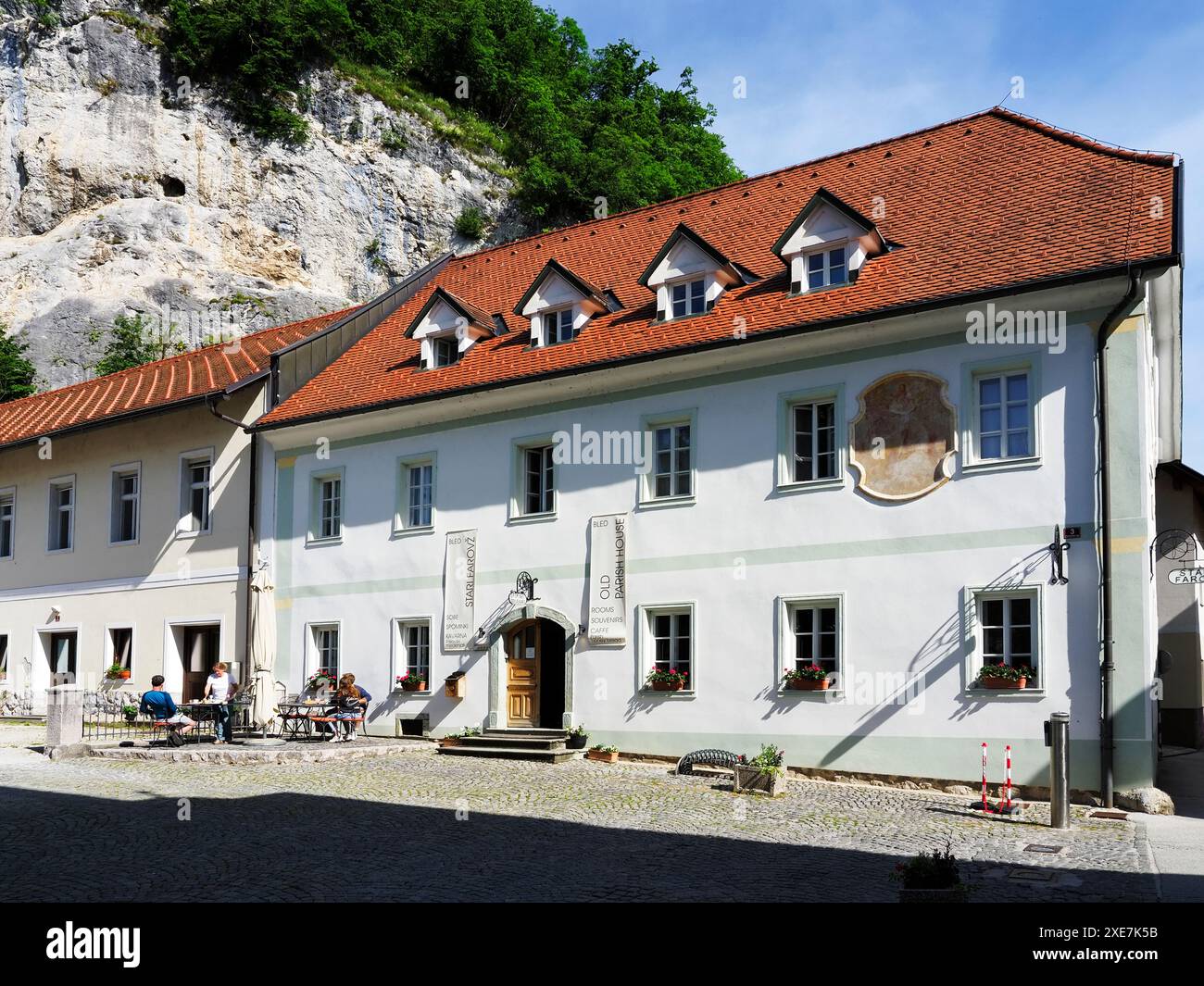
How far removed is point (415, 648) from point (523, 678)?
99.1 inches

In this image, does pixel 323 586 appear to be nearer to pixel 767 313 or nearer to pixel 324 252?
pixel 767 313

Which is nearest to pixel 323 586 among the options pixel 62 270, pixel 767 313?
pixel 767 313

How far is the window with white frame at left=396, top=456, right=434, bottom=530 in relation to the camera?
22078mm

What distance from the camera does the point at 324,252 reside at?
5294 cm

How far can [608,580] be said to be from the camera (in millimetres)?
19234

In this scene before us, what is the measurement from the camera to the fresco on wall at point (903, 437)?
16.3 meters

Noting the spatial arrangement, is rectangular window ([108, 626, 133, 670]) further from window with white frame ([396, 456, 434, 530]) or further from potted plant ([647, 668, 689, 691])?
potted plant ([647, 668, 689, 691])

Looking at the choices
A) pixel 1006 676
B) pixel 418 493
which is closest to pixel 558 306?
pixel 418 493

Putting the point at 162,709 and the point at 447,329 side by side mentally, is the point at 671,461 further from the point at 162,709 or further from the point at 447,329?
the point at 162,709

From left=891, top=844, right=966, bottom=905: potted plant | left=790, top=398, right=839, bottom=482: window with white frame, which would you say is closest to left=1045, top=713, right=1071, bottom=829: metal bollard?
left=891, top=844, right=966, bottom=905: potted plant

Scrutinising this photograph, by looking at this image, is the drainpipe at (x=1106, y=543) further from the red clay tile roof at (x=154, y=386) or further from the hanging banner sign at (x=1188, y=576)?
the red clay tile roof at (x=154, y=386)

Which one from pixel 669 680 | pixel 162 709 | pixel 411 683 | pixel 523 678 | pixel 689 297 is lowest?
pixel 162 709

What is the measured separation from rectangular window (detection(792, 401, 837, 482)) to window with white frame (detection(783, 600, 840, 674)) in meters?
1.79

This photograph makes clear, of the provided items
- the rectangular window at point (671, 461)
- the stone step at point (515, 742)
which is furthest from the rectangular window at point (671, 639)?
the stone step at point (515, 742)
